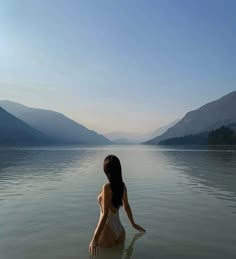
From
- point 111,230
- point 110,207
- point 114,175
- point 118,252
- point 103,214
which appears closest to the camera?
point 114,175

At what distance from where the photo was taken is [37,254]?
12102mm

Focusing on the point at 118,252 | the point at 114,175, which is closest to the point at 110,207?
the point at 114,175

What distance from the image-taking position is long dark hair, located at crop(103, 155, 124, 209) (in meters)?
9.99

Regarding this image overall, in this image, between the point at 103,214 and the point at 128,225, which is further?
the point at 128,225

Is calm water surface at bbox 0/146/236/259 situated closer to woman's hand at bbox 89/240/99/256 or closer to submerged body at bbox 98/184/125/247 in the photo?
submerged body at bbox 98/184/125/247

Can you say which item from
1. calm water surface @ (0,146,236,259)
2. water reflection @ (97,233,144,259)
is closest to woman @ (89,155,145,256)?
water reflection @ (97,233,144,259)

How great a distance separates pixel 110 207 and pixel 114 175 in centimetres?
130

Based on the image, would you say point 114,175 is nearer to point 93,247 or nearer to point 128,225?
point 93,247

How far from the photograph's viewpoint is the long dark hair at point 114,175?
32.8 ft

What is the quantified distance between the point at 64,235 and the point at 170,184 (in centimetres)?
2101

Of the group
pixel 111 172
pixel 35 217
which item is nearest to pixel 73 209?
pixel 35 217

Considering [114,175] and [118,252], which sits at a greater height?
[114,175]

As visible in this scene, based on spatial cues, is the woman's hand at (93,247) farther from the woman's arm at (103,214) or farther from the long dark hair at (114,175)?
the long dark hair at (114,175)

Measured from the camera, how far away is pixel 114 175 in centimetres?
1009
